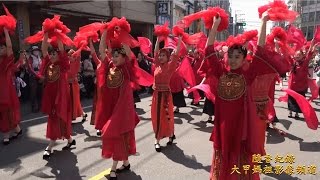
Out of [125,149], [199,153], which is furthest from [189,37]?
[125,149]

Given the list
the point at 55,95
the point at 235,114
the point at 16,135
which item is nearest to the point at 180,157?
the point at 55,95

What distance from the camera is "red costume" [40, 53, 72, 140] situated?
5777mm

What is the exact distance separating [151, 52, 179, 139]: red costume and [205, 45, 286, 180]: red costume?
2.48 m

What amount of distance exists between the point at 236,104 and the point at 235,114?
99 millimetres

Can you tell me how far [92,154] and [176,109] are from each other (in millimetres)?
4454

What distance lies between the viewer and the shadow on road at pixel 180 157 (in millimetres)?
5395

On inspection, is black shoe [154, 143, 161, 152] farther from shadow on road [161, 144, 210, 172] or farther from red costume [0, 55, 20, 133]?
red costume [0, 55, 20, 133]

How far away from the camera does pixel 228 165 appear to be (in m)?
3.72

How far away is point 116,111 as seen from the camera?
4.68 metres

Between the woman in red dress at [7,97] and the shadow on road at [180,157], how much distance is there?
2.78 metres

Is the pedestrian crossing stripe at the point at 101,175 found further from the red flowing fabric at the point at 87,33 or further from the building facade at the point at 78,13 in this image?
the building facade at the point at 78,13

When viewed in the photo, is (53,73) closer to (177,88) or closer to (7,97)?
(7,97)

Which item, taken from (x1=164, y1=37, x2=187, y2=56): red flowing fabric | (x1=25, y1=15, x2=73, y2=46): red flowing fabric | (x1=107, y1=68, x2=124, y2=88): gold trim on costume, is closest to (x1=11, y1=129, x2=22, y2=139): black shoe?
(x1=25, y1=15, x2=73, y2=46): red flowing fabric

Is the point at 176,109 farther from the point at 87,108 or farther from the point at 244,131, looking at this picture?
the point at 244,131
